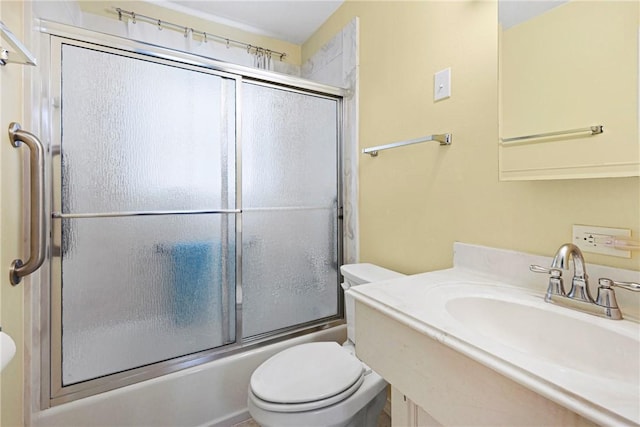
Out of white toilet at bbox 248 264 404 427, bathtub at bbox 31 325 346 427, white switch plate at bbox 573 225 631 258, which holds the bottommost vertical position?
bathtub at bbox 31 325 346 427

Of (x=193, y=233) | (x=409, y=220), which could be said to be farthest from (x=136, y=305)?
(x=409, y=220)

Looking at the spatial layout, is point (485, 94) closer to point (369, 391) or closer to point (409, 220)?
point (409, 220)

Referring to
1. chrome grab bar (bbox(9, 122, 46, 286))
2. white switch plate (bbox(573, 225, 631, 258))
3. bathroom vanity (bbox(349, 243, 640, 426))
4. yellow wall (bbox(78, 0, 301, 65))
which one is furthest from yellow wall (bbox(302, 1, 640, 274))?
chrome grab bar (bbox(9, 122, 46, 286))

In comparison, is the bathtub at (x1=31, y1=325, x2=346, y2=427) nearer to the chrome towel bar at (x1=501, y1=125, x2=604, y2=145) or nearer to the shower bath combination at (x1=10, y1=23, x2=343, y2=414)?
the shower bath combination at (x1=10, y1=23, x2=343, y2=414)

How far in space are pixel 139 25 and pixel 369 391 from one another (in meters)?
2.38

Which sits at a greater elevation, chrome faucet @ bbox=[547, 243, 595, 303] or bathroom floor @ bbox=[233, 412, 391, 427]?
chrome faucet @ bbox=[547, 243, 595, 303]

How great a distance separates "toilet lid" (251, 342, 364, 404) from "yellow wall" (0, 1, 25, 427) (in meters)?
0.79

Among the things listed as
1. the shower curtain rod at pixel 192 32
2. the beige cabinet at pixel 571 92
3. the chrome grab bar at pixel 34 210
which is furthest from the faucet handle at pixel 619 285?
the shower curtain rod at pixel 192 32

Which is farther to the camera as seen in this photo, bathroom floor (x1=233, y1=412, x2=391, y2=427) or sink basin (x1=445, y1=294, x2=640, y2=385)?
bathroom floor (x1=233, y1=412, x2=391, y2=427)

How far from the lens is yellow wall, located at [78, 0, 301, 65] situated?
1.75m

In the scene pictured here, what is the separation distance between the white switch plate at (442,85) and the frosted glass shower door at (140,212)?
99 cm

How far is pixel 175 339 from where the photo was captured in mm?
1417

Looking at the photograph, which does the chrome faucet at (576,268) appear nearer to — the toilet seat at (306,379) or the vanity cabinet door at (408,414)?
the vanity cabinet door at (408,414)

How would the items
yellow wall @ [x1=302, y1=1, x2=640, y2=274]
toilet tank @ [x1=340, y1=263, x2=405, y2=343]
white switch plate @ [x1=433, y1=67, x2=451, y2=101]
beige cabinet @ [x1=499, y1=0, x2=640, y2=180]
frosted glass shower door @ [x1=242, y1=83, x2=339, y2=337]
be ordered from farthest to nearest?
frosted glass shower door @ [x1=242, y1=83, x2=339, y2=337], toilet tank @ [x1=340, y1=263, x2=405, y2=343], white switch plate @ [x1=433, y1=67, x2=451, y2=101], yellow wall @ [x1=302, y1=1, x2=640, y2=274], beige cabinet @ [x1=499, y1=0, x2=640, y2=180]
